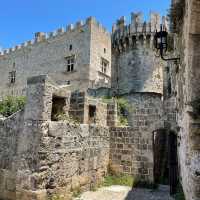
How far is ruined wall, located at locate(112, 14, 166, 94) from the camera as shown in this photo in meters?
17.2

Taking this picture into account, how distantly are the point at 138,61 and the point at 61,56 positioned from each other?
7625mm

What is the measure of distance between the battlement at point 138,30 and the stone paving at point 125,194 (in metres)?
12.8

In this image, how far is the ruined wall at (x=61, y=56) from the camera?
19594 millimetres

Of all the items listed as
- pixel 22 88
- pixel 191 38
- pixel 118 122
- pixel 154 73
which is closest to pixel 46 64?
pixel 22 88

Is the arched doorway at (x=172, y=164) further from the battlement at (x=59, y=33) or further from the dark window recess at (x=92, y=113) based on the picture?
the battlement at (x=59, y=33)

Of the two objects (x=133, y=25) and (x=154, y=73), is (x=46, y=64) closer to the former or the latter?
(x=133, y=25)

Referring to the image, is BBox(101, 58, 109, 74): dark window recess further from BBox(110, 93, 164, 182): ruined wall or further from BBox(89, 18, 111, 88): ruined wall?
BBox(110, 93, 164, 182): ruined wall

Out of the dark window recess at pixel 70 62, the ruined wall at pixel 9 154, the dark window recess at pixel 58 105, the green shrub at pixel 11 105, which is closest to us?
the ruined wall at pixel 9 154

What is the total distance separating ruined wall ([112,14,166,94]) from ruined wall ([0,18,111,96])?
252cm

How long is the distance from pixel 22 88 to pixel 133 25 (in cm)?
1300

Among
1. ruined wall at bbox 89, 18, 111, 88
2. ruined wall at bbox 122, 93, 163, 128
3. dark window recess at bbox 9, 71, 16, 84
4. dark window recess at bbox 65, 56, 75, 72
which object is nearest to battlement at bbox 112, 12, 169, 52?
ruined wall at bbox 89, 18, 111, 88

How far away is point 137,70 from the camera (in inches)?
679

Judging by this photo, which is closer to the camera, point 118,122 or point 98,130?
point 98,130

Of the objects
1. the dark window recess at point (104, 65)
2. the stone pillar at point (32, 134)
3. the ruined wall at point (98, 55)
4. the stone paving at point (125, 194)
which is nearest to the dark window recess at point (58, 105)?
the stone pillar at point (32, 134)
